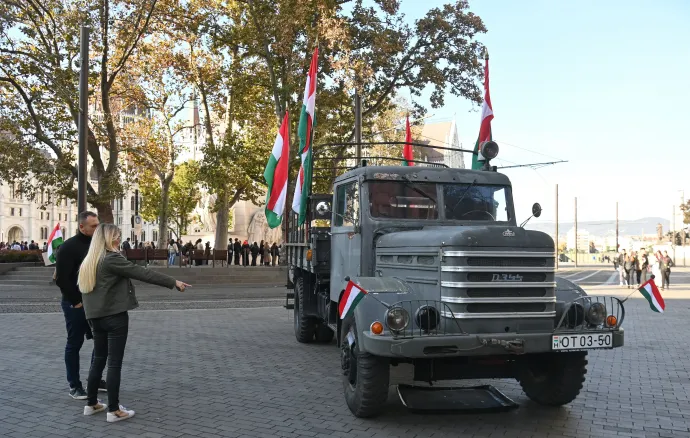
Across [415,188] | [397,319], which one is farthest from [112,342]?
[415,188]

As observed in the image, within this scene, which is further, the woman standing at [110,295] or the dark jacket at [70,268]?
the dark jacket at [70,268]

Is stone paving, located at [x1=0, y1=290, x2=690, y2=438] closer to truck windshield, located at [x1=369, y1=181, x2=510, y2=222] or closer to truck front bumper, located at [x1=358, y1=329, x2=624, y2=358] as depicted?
truck front bumper, located at [x1=358, y1=329, x2=624, y2=358]

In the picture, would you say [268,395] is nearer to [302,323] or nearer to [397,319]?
[397,319]

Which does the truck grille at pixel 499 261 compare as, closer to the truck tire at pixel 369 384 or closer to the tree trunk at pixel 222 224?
the truck tire at pixel 369 384

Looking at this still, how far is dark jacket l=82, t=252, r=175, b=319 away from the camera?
630 cm

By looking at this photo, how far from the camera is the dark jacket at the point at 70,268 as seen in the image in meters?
7.05

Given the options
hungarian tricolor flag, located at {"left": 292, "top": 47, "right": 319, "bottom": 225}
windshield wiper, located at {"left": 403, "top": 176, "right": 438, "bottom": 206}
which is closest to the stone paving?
windshield wiper, located at {"left": 403, "top": 176, "right": 438, "bottom": 206}

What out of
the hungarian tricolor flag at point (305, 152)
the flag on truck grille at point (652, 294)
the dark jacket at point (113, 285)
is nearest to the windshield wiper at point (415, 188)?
the flag on truck grille at point (652, 294)

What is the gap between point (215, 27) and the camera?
30.4 m

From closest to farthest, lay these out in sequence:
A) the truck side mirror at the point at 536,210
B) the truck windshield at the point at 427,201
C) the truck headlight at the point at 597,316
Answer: the truck headlight at the point at 597,316, the truck windshield at the point at 427,201, the truck side mirror at the point at 536,210

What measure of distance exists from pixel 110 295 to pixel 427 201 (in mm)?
3619

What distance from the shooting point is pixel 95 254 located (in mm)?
6387

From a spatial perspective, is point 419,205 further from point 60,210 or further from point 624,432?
point 60,210

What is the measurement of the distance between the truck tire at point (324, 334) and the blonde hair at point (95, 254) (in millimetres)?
5549
